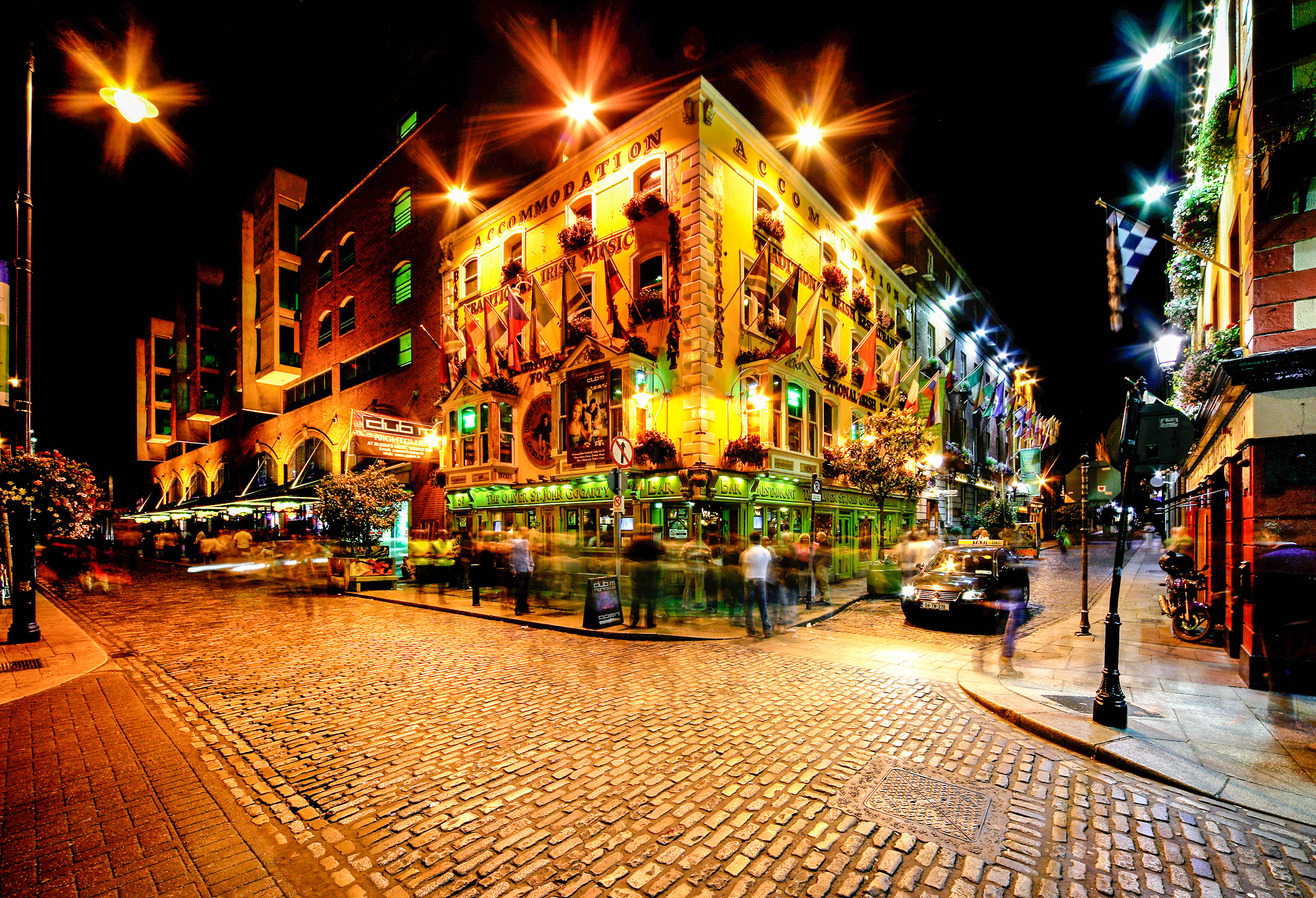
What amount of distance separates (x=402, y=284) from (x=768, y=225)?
19.0 metres

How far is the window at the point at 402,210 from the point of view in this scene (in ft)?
Answer: 88.3

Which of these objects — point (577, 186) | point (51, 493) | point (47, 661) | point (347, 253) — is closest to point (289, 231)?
point (347, 253)

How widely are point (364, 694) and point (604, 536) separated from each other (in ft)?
36.1

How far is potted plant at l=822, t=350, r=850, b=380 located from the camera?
68.8 feet

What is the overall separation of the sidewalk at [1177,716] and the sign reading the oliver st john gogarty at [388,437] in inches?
840

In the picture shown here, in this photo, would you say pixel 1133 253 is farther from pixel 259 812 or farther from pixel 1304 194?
pixel 259 812

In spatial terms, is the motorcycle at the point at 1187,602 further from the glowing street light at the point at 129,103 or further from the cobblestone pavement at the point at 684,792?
the glowing street light at the point at 129,103

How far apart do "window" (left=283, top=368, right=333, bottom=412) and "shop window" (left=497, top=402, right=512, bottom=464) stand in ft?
54.7


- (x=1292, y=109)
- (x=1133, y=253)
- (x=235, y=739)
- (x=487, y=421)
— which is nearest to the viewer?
(x=235, y=739)

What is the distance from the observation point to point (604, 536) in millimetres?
18000

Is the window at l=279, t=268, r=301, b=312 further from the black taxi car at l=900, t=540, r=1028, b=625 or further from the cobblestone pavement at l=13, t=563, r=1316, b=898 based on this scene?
the black taxi car at l=900, t=540, r=1028, b=625

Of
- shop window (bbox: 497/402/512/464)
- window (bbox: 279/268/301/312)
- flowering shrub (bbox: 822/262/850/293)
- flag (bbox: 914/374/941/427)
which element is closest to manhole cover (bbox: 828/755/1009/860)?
shop window (bbox: 497/402/512/464)

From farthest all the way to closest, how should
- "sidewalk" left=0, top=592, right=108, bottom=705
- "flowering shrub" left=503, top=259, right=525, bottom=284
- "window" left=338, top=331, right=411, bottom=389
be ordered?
→ "window" left=338, top=331, right=411, bottom=389
"flowering shrub" left=503, top=259, right=525, bottom=284
"sidewalk" left=0, top=592, right=108, bottom=705

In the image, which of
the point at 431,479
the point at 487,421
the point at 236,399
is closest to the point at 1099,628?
the point at 487,421
